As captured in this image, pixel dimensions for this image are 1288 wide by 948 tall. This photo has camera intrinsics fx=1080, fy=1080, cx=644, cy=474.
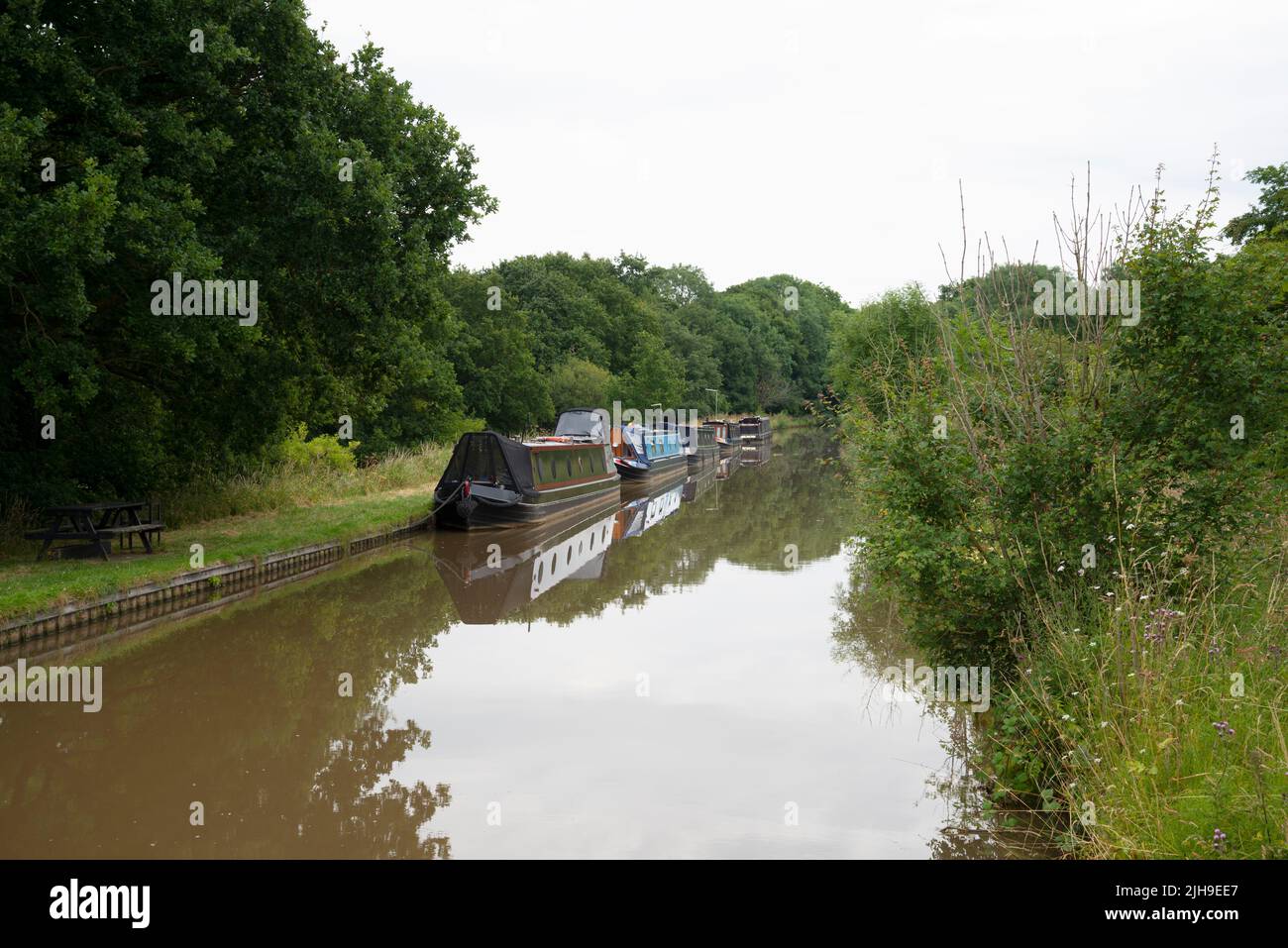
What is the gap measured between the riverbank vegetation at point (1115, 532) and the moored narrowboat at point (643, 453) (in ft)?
79.7

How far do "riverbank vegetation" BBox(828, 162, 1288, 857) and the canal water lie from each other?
0.91m

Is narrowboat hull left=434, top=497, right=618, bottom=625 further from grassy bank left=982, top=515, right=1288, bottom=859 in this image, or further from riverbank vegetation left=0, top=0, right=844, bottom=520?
grassy bank left=982, top=515, right=1288, bottom=859

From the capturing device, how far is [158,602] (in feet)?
35.8

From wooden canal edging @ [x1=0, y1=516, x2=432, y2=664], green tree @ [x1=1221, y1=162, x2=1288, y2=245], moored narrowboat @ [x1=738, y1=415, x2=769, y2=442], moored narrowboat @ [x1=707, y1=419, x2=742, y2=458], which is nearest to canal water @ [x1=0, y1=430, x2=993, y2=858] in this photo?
wooden canal edging @ [x1=0, y1=516, x2=432, y2=664]

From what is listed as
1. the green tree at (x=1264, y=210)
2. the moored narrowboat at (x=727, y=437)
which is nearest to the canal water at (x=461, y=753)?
the green tree at (x=1264, y=210)

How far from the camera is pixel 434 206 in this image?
14703 mm

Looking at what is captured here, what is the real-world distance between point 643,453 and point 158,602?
2363cm

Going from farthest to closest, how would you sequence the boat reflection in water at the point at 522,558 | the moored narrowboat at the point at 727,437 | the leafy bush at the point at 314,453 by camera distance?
the moored narrowboat at the point at 727,437 → the leafy bush at the point at 314,453 → the boat reflection in water at the point at 522,558

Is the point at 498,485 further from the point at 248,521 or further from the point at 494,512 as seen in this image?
the point at 248,521

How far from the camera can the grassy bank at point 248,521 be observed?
10.2m

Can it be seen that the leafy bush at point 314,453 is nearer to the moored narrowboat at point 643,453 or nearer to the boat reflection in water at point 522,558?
the boat reflection in water at point 522,558

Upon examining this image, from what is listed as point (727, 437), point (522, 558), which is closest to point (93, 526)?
point (522, 558)
